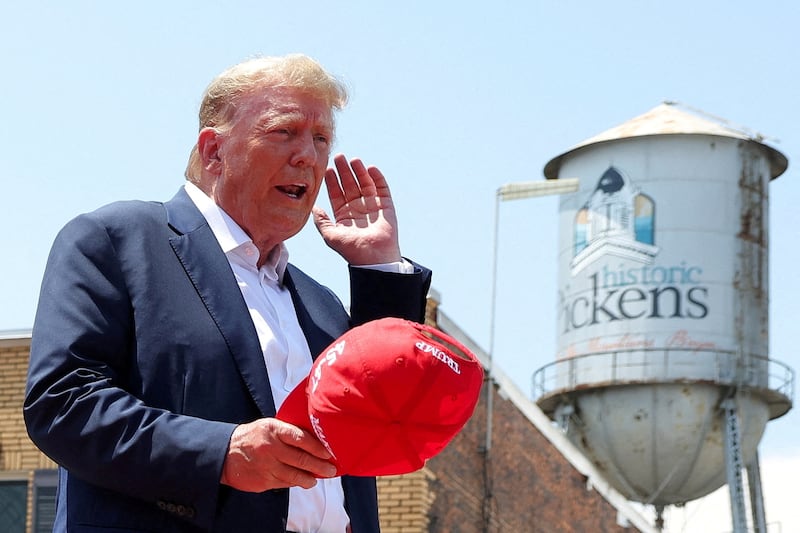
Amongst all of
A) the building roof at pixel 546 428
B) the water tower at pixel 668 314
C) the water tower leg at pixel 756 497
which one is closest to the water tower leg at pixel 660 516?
the water tower at pixel 668 314

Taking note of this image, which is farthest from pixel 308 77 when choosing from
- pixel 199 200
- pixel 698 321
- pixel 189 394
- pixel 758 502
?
pixel 758 502

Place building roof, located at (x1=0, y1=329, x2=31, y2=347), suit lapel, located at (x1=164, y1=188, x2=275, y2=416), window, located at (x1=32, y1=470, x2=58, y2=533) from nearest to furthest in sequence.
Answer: suit lapel, located at (x1=164, y1=188, x2=275, y2=416)
window, located at (x1=32, y1=470, x2=58, y2=533)
building roof, located at (x1=0, y1=329, x2=31, y2=347)

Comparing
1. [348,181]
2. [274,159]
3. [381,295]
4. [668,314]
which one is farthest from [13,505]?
[668,314]

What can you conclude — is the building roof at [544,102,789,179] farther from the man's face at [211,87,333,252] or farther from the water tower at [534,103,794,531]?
the man's face at [211,87,333,252]

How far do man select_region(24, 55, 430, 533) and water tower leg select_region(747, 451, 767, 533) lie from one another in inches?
1182

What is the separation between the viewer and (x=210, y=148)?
3.67m

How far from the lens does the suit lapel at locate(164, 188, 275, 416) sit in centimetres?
330

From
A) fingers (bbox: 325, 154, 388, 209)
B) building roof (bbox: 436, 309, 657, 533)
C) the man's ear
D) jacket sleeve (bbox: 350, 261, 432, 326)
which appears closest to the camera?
the man's ear

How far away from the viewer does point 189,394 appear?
325 centimetres

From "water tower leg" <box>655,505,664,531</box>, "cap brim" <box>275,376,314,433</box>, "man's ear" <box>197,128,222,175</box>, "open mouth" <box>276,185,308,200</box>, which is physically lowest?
"cap brim" <box>275,376,314,433</box>

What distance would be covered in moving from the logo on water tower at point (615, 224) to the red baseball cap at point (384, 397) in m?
28.6

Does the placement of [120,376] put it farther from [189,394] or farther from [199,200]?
[199,200]

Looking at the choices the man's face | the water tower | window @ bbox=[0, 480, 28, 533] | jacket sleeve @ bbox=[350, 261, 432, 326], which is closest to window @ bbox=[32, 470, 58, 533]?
window @ bbox=[0, 480, 28, 533]

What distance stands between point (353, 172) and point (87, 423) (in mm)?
1229
